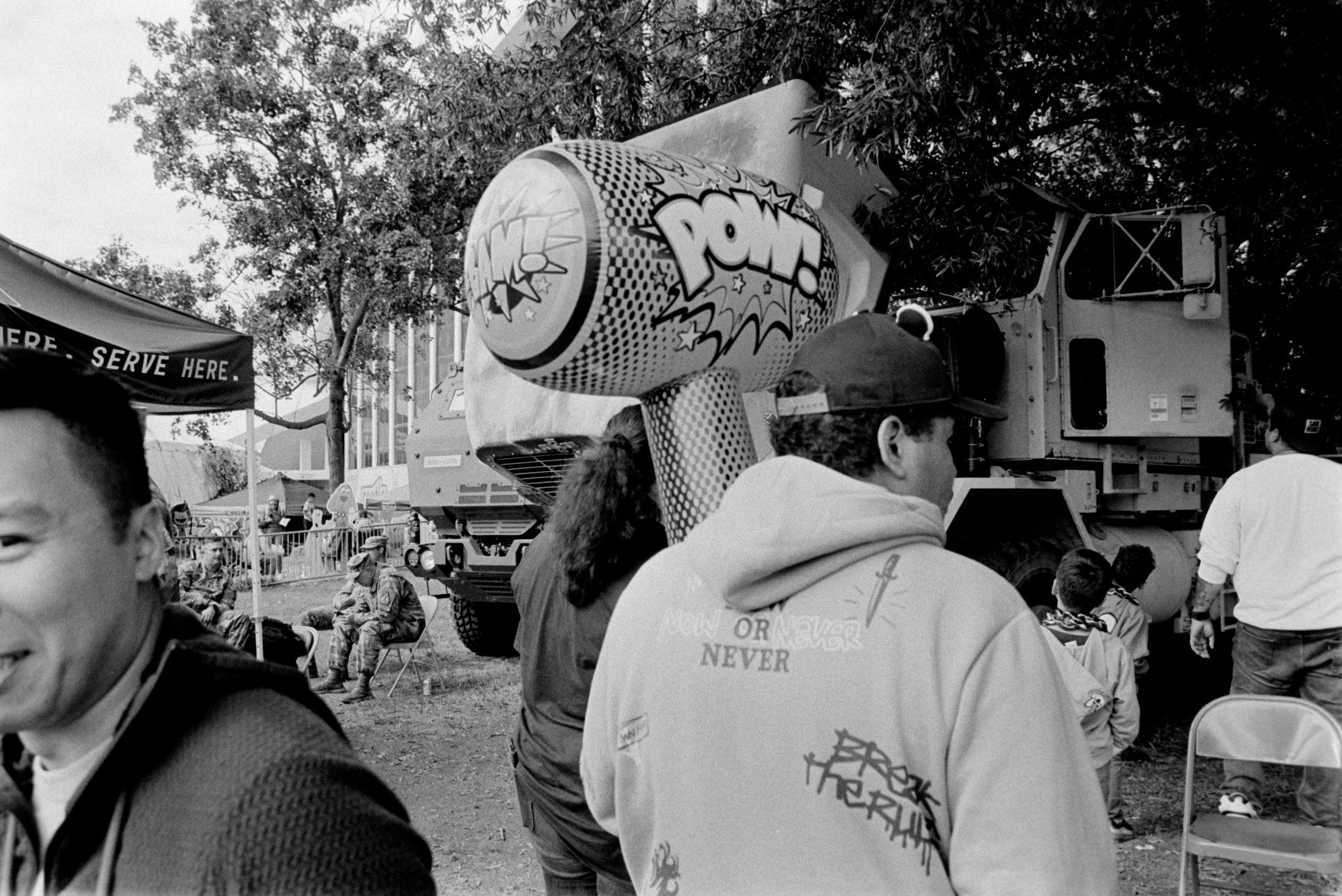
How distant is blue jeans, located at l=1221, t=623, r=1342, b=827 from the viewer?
443 cm

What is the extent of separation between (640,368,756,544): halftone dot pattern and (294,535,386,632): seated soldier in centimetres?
675

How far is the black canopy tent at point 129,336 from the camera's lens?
5609 mm

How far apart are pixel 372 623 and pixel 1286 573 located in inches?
255

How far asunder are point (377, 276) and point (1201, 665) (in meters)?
11.8

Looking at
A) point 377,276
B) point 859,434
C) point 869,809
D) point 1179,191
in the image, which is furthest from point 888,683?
point 377,276

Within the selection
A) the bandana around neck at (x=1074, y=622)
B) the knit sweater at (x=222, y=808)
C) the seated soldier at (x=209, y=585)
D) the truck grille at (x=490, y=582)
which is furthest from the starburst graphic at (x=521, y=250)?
the truck grille at (x=490, y=582)

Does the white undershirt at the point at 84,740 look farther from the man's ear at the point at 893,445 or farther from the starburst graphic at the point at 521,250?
the starburst graphic at the point at 521,250

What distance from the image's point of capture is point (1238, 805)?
173 inches

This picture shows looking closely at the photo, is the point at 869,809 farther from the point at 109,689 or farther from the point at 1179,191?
the point at 1179,191

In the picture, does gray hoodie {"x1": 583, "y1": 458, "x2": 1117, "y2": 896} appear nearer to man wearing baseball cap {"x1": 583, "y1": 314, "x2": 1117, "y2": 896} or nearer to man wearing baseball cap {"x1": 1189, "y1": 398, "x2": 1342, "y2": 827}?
man wearing baseball cap {"x1": 583, "y1": 314, "x2": 1117, "y2": 896}

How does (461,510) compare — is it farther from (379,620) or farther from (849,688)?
(849,688)

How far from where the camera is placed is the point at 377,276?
50.9 ft

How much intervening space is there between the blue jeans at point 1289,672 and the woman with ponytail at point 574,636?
3.06 m

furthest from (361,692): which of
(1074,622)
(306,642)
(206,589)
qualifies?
(1074,622)
